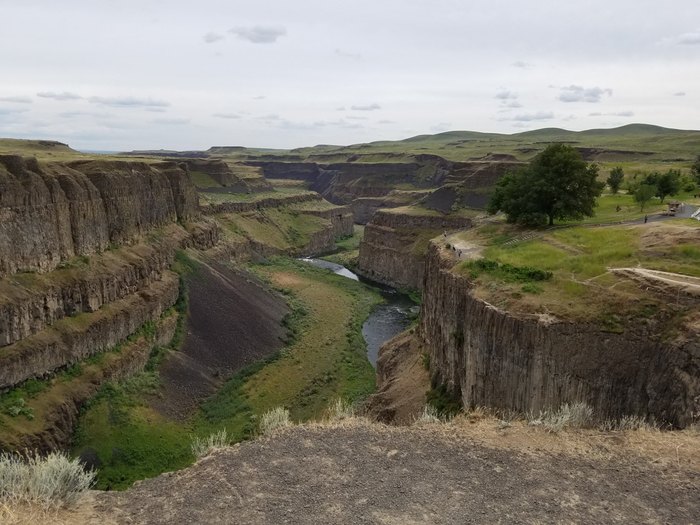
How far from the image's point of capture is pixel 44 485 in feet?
44.5

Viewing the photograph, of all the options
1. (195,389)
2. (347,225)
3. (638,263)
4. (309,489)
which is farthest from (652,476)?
(347,225)

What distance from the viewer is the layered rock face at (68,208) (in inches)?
1394

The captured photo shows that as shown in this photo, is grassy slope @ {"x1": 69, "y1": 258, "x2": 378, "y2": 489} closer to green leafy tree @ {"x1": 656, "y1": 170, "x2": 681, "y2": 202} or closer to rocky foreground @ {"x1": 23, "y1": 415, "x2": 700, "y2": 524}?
rocky foreground @ {"x1": 23, "y1": 415, "x2": 700, "y2": 524}

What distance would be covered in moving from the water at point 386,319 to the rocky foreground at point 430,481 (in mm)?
34001

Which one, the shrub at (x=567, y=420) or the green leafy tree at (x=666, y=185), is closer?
the shrub at (x=567, y=420)

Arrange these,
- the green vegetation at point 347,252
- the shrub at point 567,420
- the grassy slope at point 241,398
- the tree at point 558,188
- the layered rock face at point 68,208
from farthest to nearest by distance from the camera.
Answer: the green vegetation at point 347,252 < the tree at point 558,188 < the layered rock face at point 68,208 < the grassy slope at point 241,398 < the shrub at point 567,420

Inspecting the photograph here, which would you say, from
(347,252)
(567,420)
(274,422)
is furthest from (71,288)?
(347,252)

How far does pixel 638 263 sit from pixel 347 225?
10925 cm

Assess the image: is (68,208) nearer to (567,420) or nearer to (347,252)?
(567,420)

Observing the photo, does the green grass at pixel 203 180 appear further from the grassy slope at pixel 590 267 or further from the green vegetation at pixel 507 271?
the green vegetation at pixel 507 271

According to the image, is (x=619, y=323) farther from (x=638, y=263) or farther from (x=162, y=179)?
(x=162, y=179)

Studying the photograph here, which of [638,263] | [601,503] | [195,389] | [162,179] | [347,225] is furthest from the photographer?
[347,225]

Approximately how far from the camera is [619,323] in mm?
24562

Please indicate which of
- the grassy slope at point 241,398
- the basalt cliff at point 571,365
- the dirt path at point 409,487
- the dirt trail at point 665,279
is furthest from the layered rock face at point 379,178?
the dirt path at point 409,487
